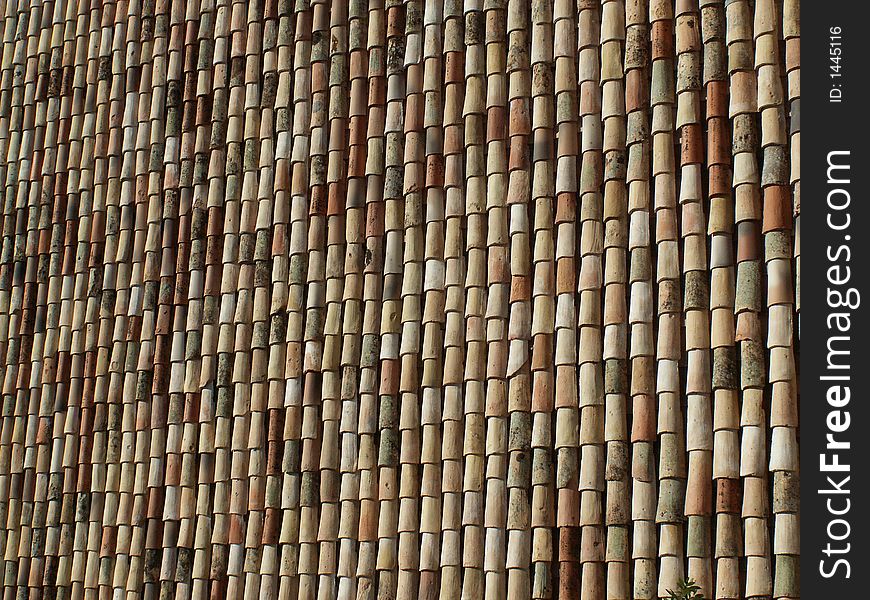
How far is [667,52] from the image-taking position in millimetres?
1523

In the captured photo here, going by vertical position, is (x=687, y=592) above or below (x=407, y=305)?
below

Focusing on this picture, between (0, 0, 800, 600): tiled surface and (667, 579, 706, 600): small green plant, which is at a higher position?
(0, 0, 800, 600): tiled surface

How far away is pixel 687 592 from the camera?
124cm

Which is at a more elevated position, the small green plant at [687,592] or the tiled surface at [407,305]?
the tiled surface at [407,305]

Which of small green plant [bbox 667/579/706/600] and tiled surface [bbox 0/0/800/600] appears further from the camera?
tiled surface [bbox 0/0/800/600]

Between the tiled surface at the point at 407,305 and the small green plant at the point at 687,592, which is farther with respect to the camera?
the tiled surface at the point at 407,305

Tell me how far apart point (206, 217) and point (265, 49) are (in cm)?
27

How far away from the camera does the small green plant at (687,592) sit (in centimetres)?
125

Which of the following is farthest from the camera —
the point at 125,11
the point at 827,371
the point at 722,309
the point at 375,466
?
the point at 125,11

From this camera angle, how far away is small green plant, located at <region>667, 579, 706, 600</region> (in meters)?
1.25

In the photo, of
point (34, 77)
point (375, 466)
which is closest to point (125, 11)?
point (34, 77)

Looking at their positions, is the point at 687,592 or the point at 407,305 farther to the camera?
the point at 407,305

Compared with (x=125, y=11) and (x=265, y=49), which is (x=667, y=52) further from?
(x=125, y=11)

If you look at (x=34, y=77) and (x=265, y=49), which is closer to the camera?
(x=265, y=49)
